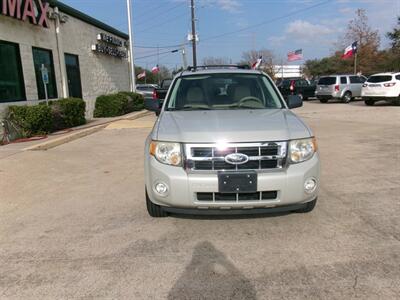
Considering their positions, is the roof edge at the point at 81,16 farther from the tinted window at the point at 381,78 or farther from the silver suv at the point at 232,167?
the tinted window at the point at 381,78

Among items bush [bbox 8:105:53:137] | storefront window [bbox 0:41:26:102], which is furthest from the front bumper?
storefront window [bbox 0:41:26:102]

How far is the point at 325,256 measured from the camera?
364 centimetres

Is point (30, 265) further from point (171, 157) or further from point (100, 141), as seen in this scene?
point (100, 141)

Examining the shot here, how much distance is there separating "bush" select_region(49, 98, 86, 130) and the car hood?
364 inches

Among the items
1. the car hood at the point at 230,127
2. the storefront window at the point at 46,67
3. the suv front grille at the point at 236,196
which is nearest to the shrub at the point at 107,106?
the storefront window at the point at 46,67

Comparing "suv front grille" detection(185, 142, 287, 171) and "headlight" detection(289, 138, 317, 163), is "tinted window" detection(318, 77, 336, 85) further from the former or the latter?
"suv front grille" detection(185, 142, 287, 171)

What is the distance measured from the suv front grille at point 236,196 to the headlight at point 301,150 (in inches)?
17.0

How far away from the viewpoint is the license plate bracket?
3.82 metres

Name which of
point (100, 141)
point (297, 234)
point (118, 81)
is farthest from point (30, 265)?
point (118, 81)

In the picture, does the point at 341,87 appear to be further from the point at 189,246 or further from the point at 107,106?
the point at 189,246

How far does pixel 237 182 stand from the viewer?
3.82 m

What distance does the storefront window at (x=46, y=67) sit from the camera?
44.3 feet

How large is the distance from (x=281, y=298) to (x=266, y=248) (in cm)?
87

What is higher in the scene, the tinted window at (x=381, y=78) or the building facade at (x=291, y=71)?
the building facade at (x=291, y=71)
